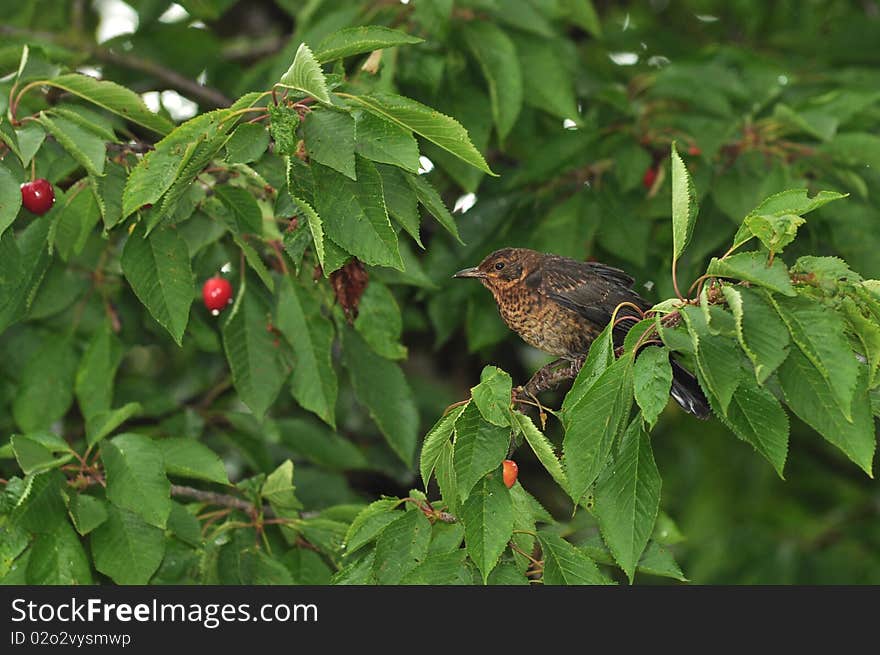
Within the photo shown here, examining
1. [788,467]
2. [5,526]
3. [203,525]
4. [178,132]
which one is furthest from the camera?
[788,467]

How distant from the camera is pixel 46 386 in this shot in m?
4.66

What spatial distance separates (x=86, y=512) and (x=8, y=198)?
867 mm

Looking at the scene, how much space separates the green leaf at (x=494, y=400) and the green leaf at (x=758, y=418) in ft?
1.49

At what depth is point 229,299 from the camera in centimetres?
427

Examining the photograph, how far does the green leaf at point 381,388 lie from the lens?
437cm

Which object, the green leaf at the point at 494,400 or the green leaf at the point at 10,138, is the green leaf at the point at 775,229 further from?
the green leaf at the point at 10,138

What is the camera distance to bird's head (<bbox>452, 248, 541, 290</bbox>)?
432 cm

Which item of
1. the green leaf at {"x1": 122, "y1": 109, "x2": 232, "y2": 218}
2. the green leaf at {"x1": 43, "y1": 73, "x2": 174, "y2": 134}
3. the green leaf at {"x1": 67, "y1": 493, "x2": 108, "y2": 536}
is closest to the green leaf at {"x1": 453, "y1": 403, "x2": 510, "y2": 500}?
the green leaf at {"x1": 122, "y1": 109, "x2": 232, "y2": 218}

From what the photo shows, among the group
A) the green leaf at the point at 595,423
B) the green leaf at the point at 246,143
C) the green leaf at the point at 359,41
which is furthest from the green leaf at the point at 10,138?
the green leaf at the point at 595,423

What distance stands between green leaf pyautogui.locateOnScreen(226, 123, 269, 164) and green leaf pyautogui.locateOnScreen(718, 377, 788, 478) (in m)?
1.19

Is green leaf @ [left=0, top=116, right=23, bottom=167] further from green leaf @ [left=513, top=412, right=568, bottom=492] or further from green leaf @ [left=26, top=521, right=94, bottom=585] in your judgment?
green leaf @ [left=513, top=412, right=568, bottom=492]
